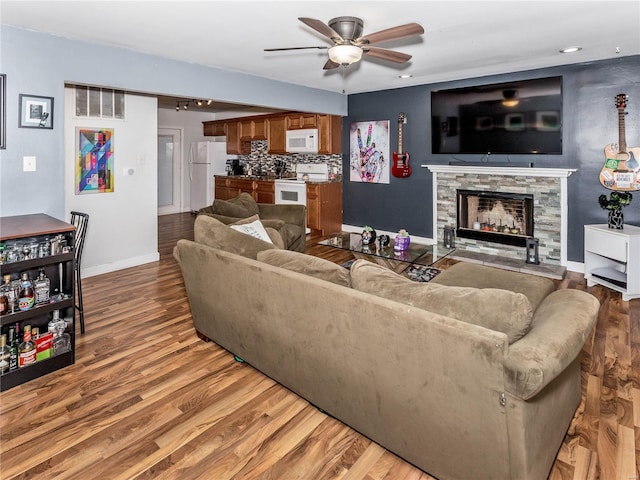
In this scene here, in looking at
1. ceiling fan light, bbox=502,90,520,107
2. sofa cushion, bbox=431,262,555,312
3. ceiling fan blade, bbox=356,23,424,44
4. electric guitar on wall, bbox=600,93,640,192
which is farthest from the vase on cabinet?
ceiling fan blade, bbox=356,23,424,44

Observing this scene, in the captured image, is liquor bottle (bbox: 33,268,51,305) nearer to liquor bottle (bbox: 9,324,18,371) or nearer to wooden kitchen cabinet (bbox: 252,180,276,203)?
liquor bottle (bbox: 9,324,18,371)

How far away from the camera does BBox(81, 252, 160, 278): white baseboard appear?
181 inches

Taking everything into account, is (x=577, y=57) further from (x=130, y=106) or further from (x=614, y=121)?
(x=130, y=106)

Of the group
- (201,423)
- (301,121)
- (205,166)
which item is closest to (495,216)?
(301,121)

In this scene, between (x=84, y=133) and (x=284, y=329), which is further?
(x=84, y=133)

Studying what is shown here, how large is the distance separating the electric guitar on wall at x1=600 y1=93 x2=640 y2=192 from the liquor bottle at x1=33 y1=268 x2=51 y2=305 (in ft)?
17.6

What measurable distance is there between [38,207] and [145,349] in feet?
4.52

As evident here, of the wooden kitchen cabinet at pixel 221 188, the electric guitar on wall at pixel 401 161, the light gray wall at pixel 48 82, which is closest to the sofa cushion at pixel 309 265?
the light gray wall at pixel 48 82

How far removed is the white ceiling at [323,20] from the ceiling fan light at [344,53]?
0.83 ft

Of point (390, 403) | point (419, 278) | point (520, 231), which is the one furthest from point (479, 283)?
point (520, 231)

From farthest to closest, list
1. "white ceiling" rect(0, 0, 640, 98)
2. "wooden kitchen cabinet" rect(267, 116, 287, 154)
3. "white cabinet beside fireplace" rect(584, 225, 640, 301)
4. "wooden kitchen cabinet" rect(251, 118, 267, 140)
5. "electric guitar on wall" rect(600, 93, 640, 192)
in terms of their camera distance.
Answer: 1. "wooden kitchen cabinet" rect(251, 118, 267, 140)
2. "wooden kitchen cabinet" rect(267, 116, 287, 154)
3. "electric guitar on wall" rect(600, 93, 640, 192)
4. "white cabinet beside fireplace" rect(584, 225, 640, 301)
5. "white ceiling" rect(0, 0, 640, 98)

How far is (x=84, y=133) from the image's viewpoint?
444 centimetres

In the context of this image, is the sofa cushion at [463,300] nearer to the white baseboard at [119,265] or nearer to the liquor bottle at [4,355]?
the liquor bottle at [4,355]

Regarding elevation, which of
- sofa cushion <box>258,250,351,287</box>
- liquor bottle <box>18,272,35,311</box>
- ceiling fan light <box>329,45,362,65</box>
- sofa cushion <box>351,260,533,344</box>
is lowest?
liquor bottle <box>18,272,35,311</box>
